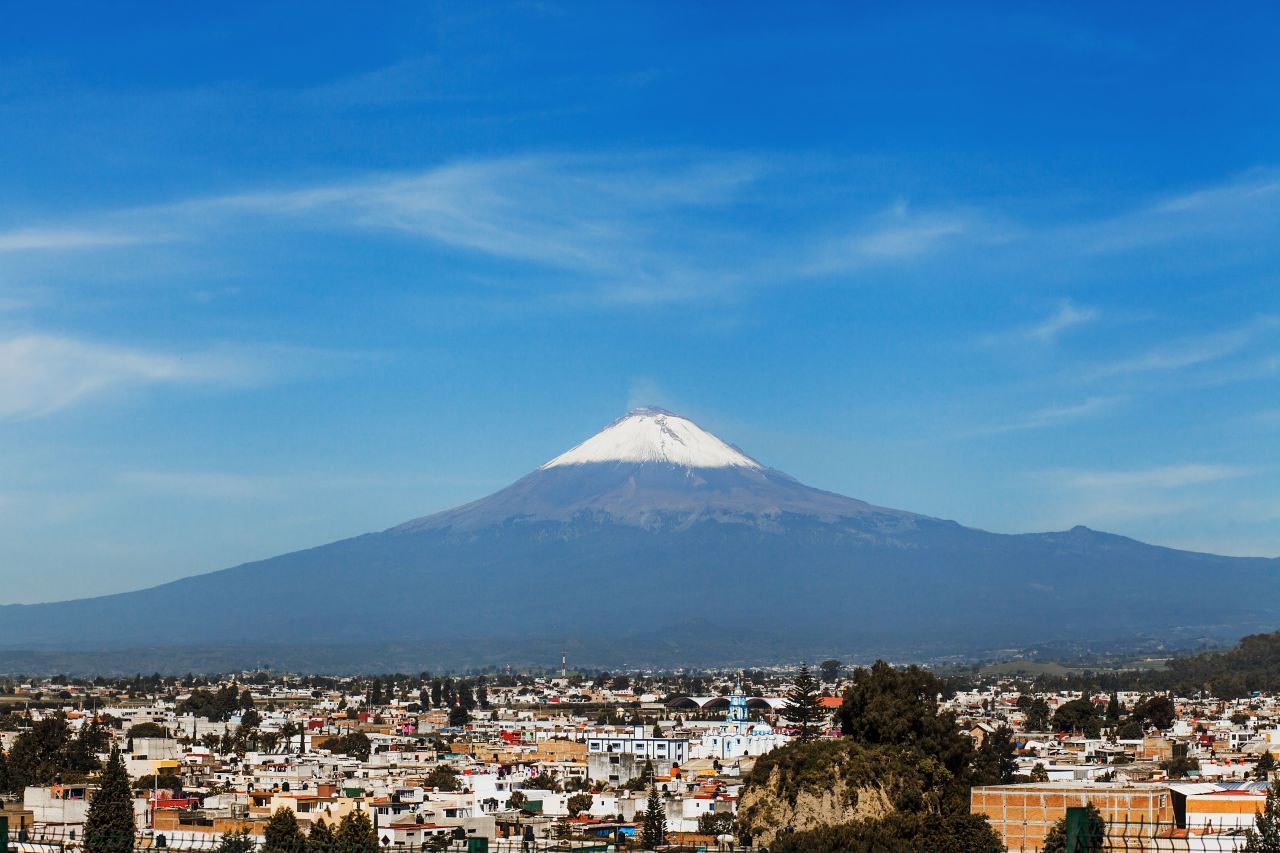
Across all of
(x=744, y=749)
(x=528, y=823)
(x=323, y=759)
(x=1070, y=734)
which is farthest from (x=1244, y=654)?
(x=528, y=823)

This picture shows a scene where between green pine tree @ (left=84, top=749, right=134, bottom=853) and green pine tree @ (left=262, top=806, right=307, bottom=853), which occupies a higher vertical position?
green pine tree @ (left=84, top=749, right=134, bottom=853)

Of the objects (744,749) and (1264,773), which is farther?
(744,749)

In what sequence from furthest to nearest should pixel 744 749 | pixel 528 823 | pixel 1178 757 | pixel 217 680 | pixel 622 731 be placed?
pixel 217 680, pixel 622 731, pixel 744 749, pixel 1178 757, pixel 528 823

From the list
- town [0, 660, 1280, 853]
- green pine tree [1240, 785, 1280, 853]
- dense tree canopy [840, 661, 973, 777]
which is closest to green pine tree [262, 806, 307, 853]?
town [0, 660, 1280, 853]

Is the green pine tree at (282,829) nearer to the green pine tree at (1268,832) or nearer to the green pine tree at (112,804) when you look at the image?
the green pine tree at (112,804)

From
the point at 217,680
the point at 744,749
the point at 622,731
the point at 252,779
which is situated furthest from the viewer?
the point at 217,680

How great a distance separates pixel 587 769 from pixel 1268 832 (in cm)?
4115

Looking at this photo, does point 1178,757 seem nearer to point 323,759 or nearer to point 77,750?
point 323,759

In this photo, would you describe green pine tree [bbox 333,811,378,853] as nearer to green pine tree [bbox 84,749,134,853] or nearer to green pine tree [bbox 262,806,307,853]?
green pine tree [bbox 262,806,307,853]

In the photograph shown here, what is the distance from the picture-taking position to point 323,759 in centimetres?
5897

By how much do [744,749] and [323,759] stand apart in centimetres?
1838

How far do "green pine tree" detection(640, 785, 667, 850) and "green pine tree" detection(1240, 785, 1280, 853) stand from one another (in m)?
13.4

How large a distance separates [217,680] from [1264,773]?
11509cm

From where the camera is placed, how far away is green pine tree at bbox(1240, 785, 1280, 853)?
21781mm
